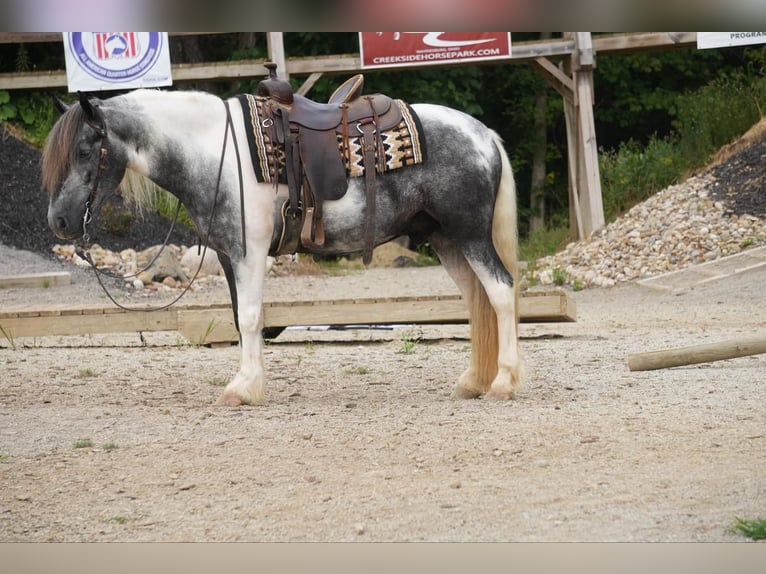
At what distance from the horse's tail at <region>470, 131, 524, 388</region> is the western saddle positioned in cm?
59

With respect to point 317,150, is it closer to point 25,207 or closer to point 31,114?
point 31,114

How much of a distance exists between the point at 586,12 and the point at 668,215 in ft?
24.1

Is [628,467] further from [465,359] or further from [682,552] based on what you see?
[465,359]

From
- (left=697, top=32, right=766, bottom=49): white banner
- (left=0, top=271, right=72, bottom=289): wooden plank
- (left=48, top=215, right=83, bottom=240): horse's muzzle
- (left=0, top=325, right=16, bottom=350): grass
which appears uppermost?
(left=697, top=32, right=766, bottom=49): white banner

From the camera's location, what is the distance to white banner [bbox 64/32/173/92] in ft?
22.9

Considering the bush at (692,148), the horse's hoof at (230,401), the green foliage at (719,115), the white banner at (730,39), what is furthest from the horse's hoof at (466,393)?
the green foliage at (719,115)

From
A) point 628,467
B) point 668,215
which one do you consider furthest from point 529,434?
point 668,215

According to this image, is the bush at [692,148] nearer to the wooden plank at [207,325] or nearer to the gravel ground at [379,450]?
the gravel ground at [379,450]

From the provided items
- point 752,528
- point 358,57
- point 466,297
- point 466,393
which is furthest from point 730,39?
point 752,528

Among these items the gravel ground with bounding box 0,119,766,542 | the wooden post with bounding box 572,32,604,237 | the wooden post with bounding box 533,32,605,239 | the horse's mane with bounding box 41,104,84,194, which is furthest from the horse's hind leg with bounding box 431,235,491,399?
the wooden post with bounding box 572,32,604,237

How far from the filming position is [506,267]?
5625 mm

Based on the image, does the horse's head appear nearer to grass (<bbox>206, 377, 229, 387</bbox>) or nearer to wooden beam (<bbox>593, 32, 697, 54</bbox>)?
grass (<bbox>206, 377, 229, 387</bbox>)

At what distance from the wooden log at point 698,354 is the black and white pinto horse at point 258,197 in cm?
80

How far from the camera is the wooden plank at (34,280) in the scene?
28.7 feet
